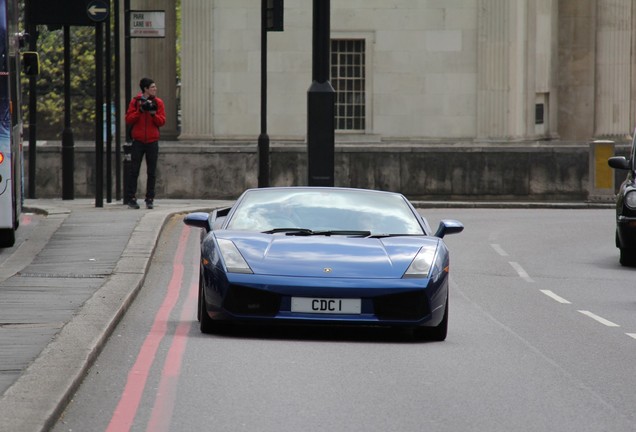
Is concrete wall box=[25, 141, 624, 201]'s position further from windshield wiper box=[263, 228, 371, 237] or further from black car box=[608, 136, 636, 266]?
windshield wiper box=[263, 228, 371, 237]

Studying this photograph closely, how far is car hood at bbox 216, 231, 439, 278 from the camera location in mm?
11844

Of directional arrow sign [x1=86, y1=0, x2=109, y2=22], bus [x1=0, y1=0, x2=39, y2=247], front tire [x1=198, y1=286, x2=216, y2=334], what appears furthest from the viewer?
directional arrow sign [x1=86, y1=0, x2=109, y2=22]

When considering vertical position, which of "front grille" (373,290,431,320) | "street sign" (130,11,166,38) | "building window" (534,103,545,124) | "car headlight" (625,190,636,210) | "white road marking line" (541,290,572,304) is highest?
"street sign" (130,11,166,38)

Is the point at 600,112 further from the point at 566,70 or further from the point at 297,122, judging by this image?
the point at 297,122

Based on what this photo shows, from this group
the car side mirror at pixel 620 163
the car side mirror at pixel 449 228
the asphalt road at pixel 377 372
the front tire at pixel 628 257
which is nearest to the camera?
the asphalt road at pixel 377 372

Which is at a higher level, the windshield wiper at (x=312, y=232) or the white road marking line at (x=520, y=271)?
the windshield wiper at (x=312, y=232)

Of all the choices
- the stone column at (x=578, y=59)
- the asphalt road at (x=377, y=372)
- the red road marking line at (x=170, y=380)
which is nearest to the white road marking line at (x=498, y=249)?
the asphalt road at (x=377, y=372)

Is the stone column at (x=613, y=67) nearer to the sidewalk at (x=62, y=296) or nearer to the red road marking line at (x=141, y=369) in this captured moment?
the sidewalk at (x=62, y=296)

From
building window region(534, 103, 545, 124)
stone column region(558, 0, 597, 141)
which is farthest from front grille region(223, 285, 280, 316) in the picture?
stone column region(558, 0, 597, 141)

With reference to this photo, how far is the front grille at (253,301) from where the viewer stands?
463 inches

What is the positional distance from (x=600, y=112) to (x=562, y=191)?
450 inches

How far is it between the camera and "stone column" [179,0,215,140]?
1331cm

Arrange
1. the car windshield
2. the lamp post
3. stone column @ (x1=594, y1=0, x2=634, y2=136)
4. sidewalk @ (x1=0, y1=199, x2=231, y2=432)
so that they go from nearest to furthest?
1. sidewalk @ (x1=0, y1=199, x2=231, y2=432)
2. the car windshield
3. the lamp post
4. stone column @ (x1=594, y1=0, x2=634, y2=136)

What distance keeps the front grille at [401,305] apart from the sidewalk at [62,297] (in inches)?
78.4
